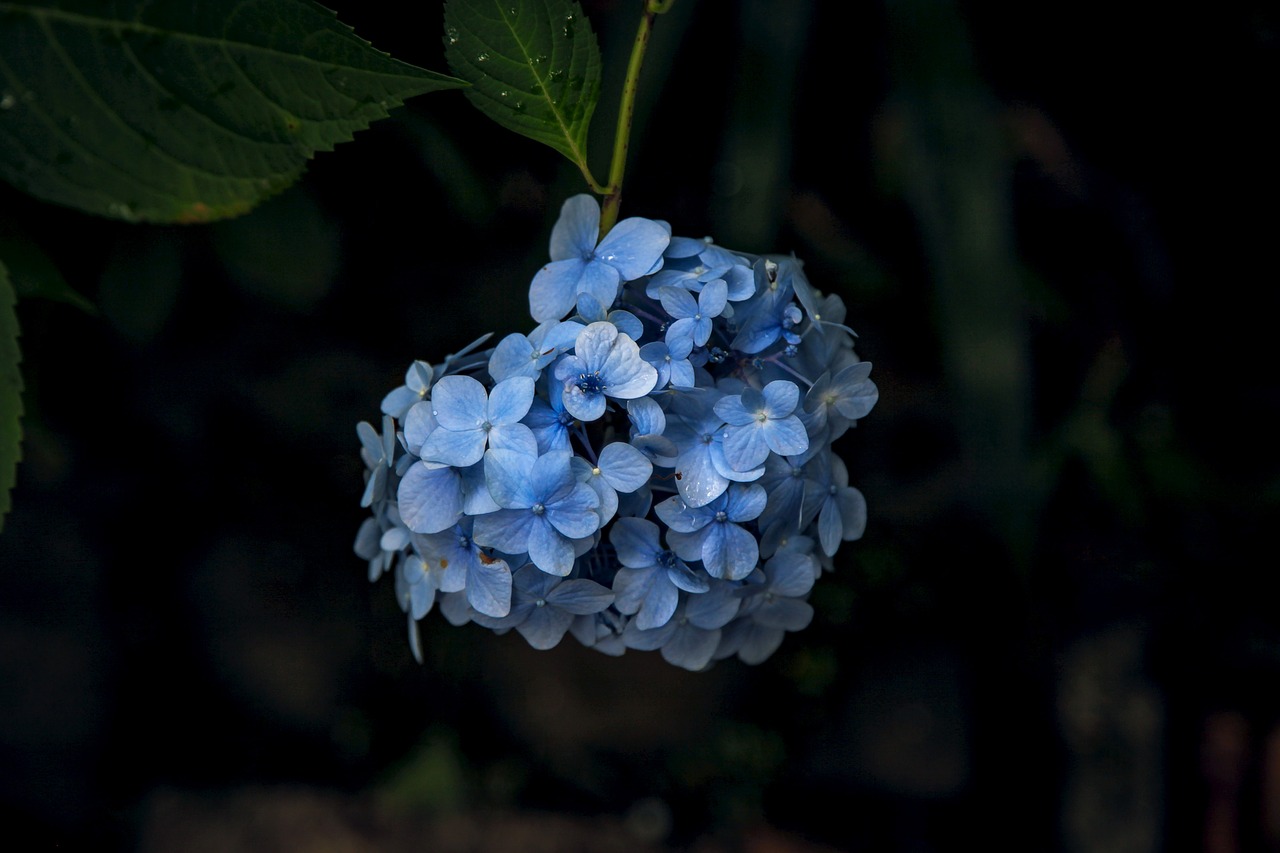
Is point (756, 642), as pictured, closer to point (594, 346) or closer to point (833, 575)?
point (594, 346)

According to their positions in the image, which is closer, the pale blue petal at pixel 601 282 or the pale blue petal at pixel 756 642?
the pale blue petal at pixel 601 282

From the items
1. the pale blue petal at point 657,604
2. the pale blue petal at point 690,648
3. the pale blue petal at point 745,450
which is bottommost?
the pale blue petal at point 690,648

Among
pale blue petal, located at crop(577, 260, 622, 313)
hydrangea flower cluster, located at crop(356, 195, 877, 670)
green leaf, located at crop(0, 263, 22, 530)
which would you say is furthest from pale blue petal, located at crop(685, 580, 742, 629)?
green leaf, located at crop(0, 263, 22, 530)

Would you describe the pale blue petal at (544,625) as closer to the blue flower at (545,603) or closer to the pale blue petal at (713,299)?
the blue flower at (545,603)

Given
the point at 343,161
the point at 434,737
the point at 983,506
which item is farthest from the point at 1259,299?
the point at 434,737

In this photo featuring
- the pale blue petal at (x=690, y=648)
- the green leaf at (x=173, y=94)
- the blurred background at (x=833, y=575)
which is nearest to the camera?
the green leaf at (x=173, y=94)

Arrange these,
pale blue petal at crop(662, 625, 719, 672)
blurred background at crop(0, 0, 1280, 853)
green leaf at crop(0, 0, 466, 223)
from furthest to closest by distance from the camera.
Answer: blurred background at crop(0, 0, 1280, 853) → pale blue petal at crop(662, 625, 719, 672) → green leaf at crop(0, 0, 466, 223)

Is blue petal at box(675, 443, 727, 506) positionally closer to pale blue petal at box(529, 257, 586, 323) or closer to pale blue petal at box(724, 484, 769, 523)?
pale blue petal at box(724, 484, 769, 523)

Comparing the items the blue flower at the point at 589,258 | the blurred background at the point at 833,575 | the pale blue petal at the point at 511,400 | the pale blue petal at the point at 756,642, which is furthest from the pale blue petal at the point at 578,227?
the blurred background at the point at 833,575
